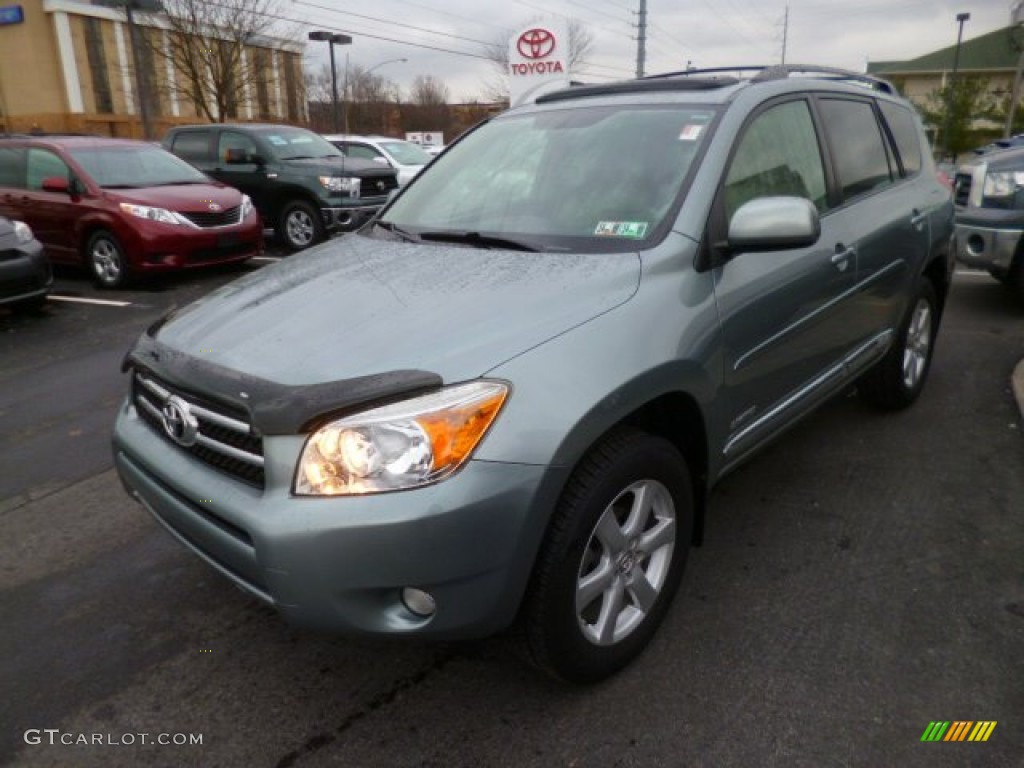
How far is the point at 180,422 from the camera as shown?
2189 mm

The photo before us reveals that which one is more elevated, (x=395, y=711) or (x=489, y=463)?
(x=489, y=463)

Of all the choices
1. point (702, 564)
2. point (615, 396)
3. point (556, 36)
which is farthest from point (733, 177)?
point (556, 36)

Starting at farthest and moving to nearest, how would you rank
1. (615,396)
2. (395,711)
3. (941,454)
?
(941,454), (395,711), (615,396)

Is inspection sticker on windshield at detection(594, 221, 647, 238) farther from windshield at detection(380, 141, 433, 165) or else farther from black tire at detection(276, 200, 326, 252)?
windshield at detection(380, 141, 433, 165)

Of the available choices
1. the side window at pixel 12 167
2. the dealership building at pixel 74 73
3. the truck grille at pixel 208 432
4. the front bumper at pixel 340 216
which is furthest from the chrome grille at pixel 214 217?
the dealership building at pixel 74 73

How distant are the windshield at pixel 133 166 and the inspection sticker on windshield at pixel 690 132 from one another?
7.53 m

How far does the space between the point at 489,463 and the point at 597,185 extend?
1.39 meters

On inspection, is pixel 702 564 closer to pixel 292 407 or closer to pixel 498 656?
pixel 498 656

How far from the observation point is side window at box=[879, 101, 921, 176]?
407 cm

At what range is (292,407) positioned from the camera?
73.5 inches

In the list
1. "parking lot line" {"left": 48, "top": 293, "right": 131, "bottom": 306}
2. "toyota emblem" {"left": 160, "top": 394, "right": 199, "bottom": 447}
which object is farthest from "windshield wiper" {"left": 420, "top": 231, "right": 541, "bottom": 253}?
"parking lot line" {"left": 48, "top": 293, "right": 131, "bottom": 306}

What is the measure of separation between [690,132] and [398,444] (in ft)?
5.46

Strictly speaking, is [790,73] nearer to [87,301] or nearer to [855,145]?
[855,145]

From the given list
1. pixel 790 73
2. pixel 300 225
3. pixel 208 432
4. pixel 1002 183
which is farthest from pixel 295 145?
pixel 208 432
